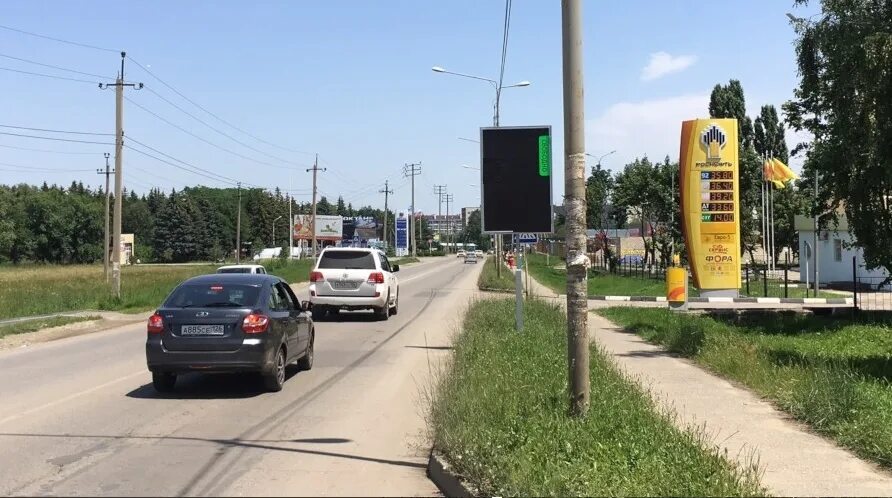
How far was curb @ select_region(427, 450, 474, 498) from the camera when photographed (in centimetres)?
536

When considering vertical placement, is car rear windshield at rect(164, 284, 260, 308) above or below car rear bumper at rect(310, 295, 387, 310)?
above

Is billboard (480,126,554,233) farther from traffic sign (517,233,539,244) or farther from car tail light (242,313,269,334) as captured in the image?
car tail light (242,313,269,334)

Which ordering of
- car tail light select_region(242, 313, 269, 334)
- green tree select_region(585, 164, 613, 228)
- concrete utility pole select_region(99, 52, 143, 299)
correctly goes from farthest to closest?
1. green tree select_region(585, 164, 613, 228)
2. concrete utility pole select_region(99, 52, 143, 299)
3. car tail light select_region(242, 313, 269, 334)

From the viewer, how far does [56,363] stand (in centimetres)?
1301

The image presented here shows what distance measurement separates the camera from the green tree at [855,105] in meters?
13.0

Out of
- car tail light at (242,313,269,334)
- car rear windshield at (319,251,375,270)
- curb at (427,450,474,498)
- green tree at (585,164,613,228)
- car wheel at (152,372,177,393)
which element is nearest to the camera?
curb at (427,450,474,498)

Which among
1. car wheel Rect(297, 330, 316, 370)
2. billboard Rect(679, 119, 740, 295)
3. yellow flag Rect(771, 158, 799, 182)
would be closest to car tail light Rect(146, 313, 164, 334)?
car wheel Rect(297, 330, 316, 370)

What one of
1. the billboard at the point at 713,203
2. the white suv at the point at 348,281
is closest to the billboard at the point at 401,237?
the white suv at the point at 348,281

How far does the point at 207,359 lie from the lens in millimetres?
9227

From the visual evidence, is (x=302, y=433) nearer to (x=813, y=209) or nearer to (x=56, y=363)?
(x=56, y=363)

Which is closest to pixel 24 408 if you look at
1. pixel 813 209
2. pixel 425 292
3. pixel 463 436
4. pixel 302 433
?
pixel 302 433

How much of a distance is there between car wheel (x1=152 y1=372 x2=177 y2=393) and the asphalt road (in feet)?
0.78

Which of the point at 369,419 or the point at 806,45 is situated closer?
the point at 369,419

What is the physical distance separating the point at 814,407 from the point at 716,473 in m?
3.36
